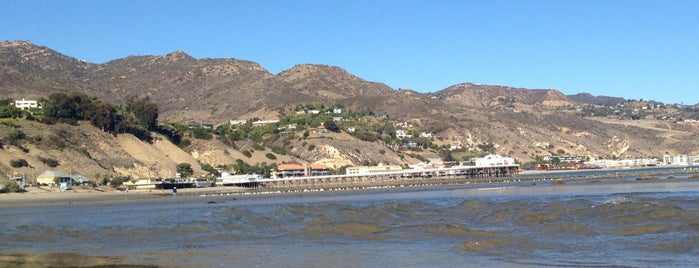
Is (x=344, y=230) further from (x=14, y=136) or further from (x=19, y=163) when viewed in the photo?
(x=14, y=136)

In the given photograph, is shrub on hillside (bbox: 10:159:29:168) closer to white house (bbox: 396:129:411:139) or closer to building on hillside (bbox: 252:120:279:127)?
building on hillside (bbox: 252:120:279:127)

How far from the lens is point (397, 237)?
1014 inches

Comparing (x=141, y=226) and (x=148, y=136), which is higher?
(x=148, y=136)

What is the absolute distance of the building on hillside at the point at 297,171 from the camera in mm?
127950

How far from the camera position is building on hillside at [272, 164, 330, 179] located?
12795 cm

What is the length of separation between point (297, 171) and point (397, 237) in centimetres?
10599

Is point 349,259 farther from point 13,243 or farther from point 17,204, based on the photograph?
point 17,204

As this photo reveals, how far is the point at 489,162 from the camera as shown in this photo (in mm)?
143125

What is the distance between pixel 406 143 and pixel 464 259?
162346 millimetres

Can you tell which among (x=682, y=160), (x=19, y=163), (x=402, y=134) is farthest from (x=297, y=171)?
(x=682, y=160)

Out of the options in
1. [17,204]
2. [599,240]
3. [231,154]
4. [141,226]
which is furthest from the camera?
[231,154]

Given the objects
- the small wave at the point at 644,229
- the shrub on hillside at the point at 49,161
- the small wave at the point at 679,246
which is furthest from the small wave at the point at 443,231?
the shrub on hillside at the point at 49,161

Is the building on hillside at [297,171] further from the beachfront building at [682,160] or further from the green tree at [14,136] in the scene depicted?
the beachfront building at [682,160]

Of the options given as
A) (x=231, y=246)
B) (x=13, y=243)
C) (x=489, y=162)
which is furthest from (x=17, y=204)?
(x=489, y=162)
